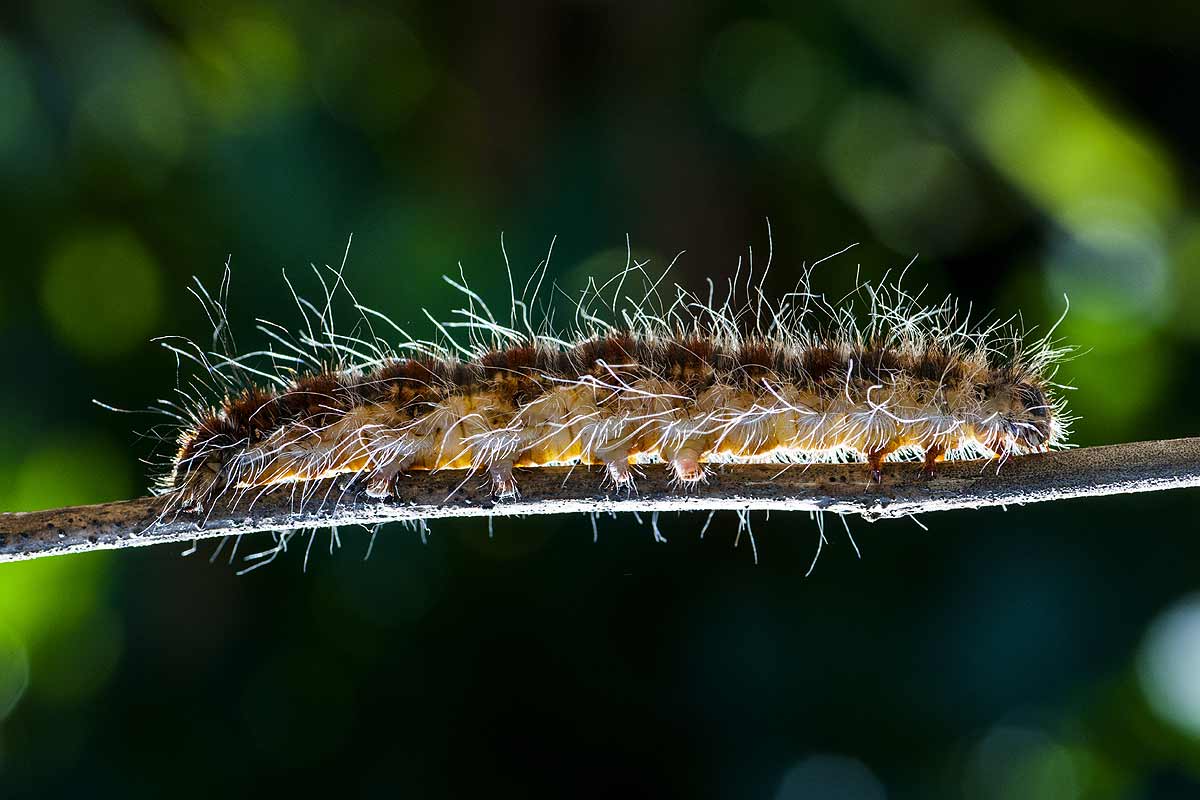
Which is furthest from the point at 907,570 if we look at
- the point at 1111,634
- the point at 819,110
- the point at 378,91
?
the point at 378,91

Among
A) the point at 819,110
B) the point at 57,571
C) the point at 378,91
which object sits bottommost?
the point at 57,571

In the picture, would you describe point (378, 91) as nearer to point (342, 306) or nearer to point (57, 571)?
point (342, 306)

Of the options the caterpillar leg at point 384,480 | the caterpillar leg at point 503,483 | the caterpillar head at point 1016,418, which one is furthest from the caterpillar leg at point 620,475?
the caterpillar head at point 1016,418

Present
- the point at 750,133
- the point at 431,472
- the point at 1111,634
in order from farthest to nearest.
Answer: the point at 750,133 < the point at 1111,634 < the point at 431,472

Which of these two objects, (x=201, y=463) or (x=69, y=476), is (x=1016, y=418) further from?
(x=69, y=476)

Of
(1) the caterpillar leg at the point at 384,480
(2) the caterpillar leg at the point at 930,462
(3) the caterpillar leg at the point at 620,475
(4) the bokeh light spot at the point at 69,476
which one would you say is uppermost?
(2) the caterpillar leg at the point at 930,462

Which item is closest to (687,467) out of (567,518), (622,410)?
(622,410)

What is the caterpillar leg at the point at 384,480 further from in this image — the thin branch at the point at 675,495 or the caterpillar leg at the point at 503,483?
the caterpillar leg at the point at 503,483
